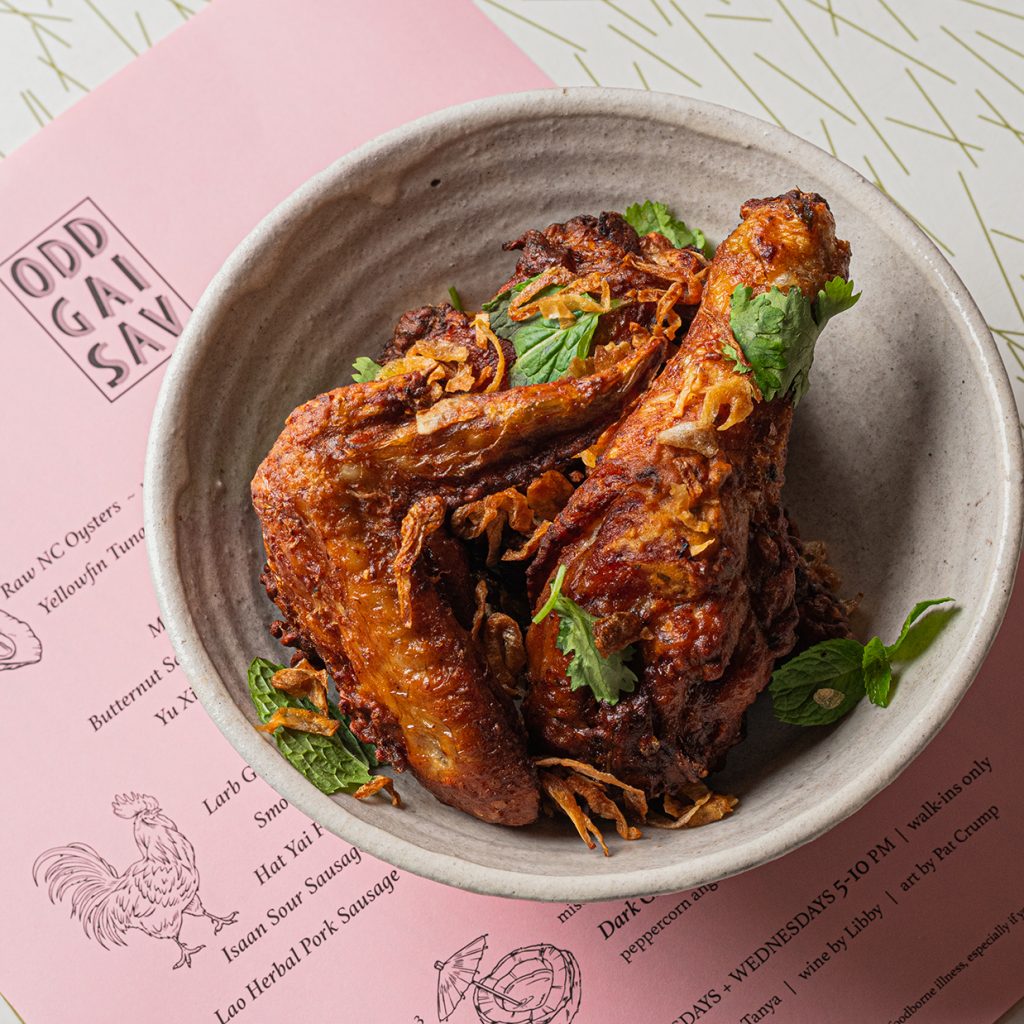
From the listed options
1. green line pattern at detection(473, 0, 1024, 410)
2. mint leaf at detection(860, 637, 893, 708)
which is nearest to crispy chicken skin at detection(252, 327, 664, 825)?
mint leaf at detection(860, 637, 893, 708)

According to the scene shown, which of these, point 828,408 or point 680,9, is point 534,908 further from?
point 680,9

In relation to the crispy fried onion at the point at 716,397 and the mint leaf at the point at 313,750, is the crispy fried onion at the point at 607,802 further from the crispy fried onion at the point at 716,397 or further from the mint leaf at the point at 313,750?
the crispy fried onion at the point at 716,397

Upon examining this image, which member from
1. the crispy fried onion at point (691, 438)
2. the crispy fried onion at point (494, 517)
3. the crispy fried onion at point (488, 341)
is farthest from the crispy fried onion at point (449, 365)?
the crispy fried onion at point (691, 438)

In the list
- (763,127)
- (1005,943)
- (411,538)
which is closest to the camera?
(411,538)

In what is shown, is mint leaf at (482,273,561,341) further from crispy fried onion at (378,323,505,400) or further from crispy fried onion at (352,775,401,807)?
crispy fried onion at (352,775,401,807)

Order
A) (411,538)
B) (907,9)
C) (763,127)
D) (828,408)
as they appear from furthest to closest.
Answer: (907,9) < (828,408) < (763,127) < (411,538)

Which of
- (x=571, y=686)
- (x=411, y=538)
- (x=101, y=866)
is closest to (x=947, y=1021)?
(x=571, y=686)
